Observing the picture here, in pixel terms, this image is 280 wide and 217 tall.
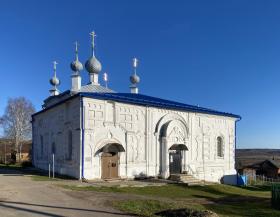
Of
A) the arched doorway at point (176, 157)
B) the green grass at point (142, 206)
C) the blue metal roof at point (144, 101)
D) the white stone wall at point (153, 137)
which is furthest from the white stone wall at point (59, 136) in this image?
the green grass at point (142, 206)

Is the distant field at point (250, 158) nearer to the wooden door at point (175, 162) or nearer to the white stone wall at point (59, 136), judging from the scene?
the wooden door at point (175, 162)

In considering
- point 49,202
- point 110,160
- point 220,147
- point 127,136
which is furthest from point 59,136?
point 220,147

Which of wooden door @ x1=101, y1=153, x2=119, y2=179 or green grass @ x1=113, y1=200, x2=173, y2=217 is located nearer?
green grass @ x1=113, y1=200, x2=173, y2=217

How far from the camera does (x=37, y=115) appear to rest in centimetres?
2998

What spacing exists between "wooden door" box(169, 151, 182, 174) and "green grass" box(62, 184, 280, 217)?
9.83ft

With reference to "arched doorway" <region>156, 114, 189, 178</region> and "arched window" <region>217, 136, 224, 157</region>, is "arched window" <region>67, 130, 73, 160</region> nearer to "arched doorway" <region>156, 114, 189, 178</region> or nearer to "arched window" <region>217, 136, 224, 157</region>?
"arched doorway" <region>156, 114, 189, 178</region>

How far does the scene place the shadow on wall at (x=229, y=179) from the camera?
29003 mm

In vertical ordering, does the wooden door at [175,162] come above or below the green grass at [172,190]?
above

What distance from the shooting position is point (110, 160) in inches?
867

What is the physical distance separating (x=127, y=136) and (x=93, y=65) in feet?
28.8

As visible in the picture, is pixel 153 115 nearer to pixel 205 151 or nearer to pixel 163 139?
pixel 163 139

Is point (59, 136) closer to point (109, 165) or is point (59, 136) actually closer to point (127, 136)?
point (109, 165)

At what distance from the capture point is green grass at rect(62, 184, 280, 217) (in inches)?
495

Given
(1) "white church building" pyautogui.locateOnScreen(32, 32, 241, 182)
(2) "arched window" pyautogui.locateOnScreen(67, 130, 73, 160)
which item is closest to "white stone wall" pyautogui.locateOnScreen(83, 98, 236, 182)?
(1) "white church building" pyautogui.locateOnScreen(32, 32, 241, 182)
